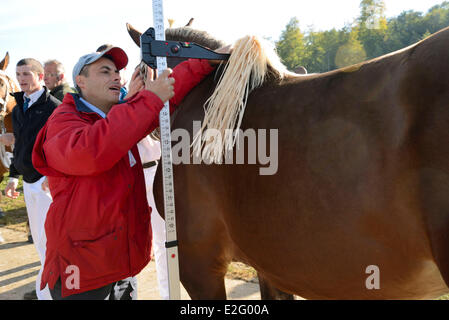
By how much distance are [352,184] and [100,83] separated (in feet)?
→ 4.19

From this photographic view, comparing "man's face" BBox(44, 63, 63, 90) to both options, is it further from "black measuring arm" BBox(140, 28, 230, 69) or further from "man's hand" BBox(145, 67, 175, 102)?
"man's hand" BBox(145, 67, 175, 102)

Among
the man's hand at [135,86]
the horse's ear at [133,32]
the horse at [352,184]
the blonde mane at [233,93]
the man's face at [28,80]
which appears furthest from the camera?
the man's face at [28,80]

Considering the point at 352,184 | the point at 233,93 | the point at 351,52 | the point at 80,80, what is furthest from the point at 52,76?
the point at 351,52

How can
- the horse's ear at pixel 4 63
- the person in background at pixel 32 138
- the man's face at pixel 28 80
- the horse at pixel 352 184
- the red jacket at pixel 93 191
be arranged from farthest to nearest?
1. the horse's ear at pixel 4 63
2. the man's face at pixel 28 80
3. the person in background at pixel 32 138
4. the red jacket at pixel 93 191
5. the horse at pixel 352 184

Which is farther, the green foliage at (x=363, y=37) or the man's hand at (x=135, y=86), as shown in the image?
the green foliage at (x=363, y=37)

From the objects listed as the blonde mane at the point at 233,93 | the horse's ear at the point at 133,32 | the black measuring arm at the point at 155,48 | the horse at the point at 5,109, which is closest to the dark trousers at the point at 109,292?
the blonde mane at the point at 233,93

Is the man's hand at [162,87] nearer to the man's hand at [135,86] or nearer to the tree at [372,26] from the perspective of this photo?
the man's hand at [135,86]

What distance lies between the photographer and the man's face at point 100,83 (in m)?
1.75

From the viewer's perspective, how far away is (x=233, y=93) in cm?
171

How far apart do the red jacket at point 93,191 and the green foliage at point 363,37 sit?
35.7 meters

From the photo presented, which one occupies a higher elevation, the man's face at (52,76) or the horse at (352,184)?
the man's face at (52,76)

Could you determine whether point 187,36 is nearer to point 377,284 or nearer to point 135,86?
point 135,86
